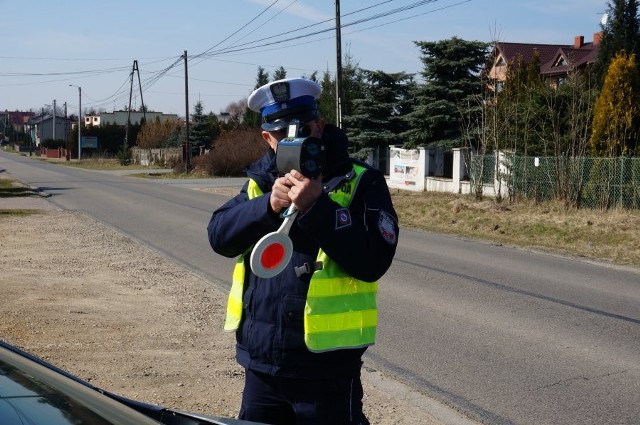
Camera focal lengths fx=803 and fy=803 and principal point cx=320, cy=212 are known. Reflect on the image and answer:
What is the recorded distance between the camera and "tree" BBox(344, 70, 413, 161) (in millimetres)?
36219

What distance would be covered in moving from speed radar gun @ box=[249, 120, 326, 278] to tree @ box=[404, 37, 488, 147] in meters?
29.1

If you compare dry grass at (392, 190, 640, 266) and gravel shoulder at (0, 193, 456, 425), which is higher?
dry grass at (392, 190, 640, 266)

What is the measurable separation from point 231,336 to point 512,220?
42.5 ft

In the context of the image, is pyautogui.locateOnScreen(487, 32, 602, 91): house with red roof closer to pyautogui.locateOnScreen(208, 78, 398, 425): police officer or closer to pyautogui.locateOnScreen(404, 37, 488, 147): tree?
pyautogui.locateOnScreen(404, 37, 488, 147): tree

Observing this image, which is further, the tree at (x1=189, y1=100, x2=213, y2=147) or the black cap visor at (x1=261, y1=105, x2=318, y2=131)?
the tree at (x1=189, y1=100, x2=213, y2=147)

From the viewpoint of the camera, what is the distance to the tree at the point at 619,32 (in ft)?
100

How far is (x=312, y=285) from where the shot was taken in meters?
2.69

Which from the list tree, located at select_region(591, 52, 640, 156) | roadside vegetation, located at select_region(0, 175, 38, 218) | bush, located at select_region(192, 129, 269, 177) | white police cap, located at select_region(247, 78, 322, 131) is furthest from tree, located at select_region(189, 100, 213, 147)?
white police cap, located at select_region(247, 78, 322, 131)

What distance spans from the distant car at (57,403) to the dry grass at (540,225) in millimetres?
11834

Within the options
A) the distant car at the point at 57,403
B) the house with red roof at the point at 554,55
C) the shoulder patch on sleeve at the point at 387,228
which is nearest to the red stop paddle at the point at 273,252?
the shoulder patch on sleeve at the point at 387,228

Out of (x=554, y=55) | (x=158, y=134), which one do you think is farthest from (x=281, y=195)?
(x=158, y=134)

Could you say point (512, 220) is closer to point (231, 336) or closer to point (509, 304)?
point (509, 304)

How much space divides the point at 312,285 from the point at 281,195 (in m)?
0.34

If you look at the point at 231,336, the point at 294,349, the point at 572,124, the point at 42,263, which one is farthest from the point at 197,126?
the point at 294,349
